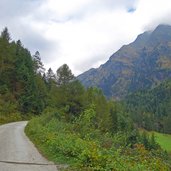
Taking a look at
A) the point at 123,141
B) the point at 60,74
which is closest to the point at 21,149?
the point at 123,141

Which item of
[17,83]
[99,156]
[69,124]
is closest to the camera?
[99,156]

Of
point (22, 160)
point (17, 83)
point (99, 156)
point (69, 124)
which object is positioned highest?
point (17, 83)

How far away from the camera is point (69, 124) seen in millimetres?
33906

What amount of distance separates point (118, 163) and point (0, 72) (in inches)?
2590

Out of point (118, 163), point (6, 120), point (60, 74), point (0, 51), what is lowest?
point (118, 163)

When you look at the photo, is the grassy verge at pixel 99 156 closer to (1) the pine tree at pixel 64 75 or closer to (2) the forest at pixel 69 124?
(2) the forest at pixel 69 124

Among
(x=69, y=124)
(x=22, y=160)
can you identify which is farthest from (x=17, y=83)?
(x=22, y=160)

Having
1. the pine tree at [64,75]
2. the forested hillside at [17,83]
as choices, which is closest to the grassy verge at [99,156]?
the pine tree at [64,75]

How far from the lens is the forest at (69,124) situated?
15602 millimetres

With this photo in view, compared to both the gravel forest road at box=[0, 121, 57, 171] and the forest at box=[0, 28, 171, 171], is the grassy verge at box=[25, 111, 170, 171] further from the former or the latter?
the gravel forest road at box=[0, 121, 57, 171]

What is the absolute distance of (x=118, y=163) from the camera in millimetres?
14078

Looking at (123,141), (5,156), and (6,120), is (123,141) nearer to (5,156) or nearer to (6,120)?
(5,156)

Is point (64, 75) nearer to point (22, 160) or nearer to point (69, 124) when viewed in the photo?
point (69, 124)

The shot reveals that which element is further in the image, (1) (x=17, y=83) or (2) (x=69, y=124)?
(1) (x=17, y=83)
